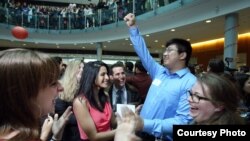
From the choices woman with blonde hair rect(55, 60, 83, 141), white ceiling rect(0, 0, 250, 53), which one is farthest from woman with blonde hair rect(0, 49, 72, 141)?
white ceiling rect(0, 0, 250, 53)

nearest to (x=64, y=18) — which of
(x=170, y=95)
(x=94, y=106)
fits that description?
(x=94, y=106)

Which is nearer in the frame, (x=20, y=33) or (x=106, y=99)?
(x=106, y=99)

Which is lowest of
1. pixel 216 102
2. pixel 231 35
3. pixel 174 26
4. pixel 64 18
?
pixel 216 102

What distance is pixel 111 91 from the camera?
154 inches

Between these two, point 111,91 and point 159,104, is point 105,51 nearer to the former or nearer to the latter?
point 111,91

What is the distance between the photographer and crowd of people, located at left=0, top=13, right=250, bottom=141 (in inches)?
40.7

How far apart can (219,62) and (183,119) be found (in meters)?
1.93

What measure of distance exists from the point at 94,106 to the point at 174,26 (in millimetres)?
10022

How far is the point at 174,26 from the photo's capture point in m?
12.1

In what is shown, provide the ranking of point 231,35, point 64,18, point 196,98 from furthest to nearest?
point 64,18 → point 231,35 → point 196,98

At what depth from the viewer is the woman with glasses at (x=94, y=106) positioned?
7.67 feet

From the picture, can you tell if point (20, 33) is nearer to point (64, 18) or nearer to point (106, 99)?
point (64, 18)

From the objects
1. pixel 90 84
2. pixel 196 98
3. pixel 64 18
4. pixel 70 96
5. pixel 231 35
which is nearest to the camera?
pixel 196 98

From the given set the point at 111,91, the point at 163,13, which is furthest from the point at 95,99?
the point at 163,13
